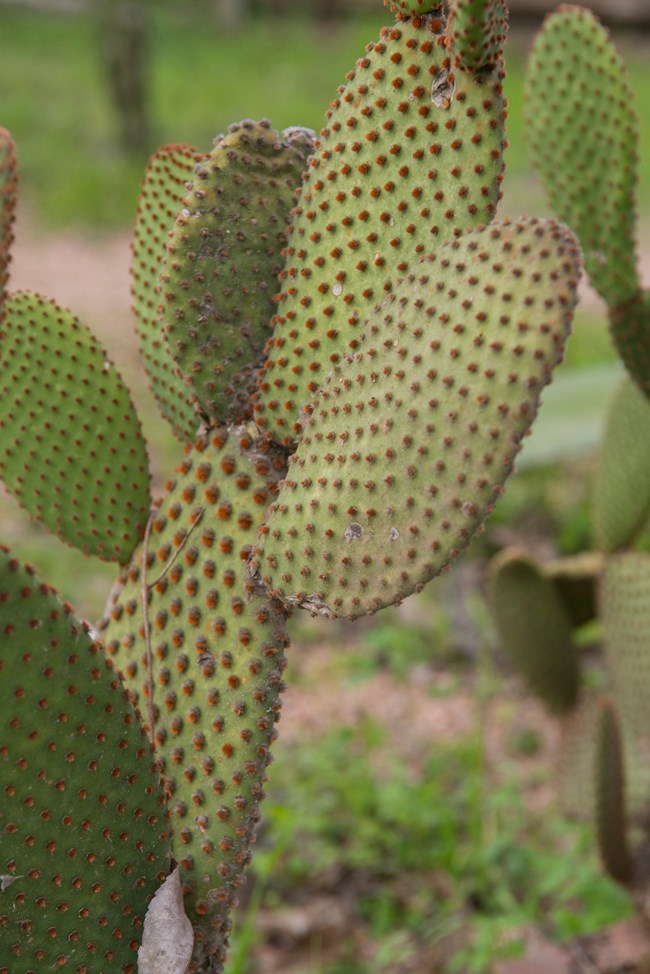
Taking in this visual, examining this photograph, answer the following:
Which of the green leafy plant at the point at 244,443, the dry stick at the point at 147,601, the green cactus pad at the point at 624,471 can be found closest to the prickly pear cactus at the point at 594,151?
the green cactus pad at the point at 624,471

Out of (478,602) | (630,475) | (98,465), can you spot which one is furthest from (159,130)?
(98,465)

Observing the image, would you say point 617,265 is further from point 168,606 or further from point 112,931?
point 112,931

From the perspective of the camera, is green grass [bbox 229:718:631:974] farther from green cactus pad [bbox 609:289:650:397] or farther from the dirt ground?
green cactus pad [bbox 609:289:650:397]

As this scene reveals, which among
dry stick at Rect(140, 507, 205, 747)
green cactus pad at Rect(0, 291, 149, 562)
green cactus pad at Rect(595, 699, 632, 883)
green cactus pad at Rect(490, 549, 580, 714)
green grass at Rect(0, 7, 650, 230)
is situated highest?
green grass at Rect(0, 7, 650, 230)

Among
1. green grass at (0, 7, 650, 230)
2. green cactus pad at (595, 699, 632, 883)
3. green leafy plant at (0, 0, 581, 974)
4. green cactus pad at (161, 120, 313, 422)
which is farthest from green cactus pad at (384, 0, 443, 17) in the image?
green grass at (0, 7, 650, 230)

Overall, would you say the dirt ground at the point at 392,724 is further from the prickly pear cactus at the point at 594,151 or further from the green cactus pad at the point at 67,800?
the green cactus pad at the point at 67,800

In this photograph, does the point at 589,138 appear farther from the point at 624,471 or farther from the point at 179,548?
the point at 179,548
